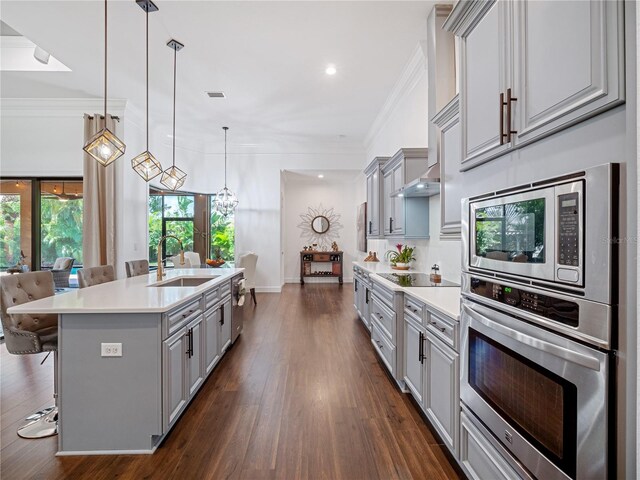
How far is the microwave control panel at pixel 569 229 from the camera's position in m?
0.93

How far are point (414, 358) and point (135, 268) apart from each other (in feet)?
11.6

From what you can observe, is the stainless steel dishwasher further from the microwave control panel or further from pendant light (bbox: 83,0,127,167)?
the microwave control panel

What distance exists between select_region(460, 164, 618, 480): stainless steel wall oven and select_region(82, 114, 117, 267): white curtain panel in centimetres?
518

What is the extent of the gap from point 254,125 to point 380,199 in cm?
326

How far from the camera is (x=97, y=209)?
4812 millimetres

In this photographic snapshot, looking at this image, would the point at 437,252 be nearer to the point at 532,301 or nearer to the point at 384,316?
the point at 384,316

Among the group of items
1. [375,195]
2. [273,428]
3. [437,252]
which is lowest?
[273,428]

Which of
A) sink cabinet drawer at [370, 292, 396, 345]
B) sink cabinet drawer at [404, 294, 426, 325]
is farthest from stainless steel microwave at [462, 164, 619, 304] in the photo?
sink cabinet drawer at [370, 292, 396, 345]

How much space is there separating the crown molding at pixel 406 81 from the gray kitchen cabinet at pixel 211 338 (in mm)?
3622

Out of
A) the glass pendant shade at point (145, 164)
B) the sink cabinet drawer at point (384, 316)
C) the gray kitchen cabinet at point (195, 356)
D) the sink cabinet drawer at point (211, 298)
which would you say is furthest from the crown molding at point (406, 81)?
the gray kitchen cabinet at point (195, 356)

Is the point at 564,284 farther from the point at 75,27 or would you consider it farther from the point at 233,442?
the point at 75,27

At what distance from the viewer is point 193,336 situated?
8.17ft

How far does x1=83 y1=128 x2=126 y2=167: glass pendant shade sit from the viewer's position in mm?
2637

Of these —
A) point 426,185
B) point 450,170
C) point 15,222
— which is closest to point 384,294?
point 426,185
